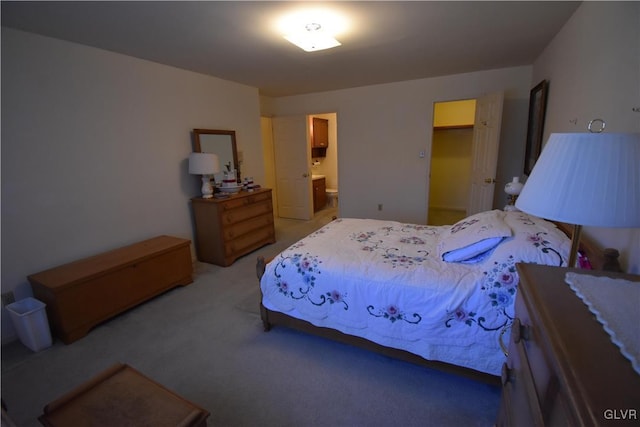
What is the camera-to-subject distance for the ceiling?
76.4 inches

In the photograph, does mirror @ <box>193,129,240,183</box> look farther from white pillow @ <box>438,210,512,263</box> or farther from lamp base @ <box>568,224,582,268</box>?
lamp base @ <box>568,224,582,268</box>

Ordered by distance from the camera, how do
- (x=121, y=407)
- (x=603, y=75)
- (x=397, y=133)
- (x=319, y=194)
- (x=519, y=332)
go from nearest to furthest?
(x=519, y=332) → (x=121, y=407) → (x=603, y=75) → (x=397, y=133) → (x=319, y=194)

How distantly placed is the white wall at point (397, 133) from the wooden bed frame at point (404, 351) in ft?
8.12

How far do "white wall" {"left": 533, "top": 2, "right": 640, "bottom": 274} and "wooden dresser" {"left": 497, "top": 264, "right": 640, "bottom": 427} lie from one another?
68 cm

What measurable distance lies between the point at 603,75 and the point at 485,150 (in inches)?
80.4

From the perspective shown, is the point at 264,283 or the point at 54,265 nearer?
the point at 264,283

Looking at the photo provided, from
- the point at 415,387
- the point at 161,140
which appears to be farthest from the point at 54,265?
the point at 415,387

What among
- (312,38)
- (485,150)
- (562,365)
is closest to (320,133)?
(485,150)

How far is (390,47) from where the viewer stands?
9.09 ft

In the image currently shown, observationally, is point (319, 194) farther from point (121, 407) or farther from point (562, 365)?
point (562, 365)

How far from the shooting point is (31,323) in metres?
2.04

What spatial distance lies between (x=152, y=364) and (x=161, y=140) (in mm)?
2293

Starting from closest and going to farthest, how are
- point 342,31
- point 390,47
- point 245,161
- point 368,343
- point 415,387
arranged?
point 415,387, point 368,343, point 342,31, point 390,47, point 245,161

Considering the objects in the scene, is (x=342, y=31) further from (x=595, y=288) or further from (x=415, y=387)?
(x=415, y=387)
